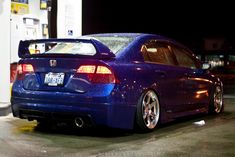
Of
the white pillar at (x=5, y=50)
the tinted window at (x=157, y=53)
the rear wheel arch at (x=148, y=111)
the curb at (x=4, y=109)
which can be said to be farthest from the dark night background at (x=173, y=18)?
the rear wheel arch at (x=148, y=111)

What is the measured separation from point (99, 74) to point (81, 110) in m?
0.52

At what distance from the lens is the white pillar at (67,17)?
416 inches

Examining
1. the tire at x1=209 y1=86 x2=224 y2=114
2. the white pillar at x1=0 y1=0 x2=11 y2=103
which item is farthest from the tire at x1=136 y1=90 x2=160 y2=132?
the white pillar at x1=0 y1=0 x2=11 y2=103

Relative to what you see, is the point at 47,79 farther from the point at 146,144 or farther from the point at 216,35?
the point at 216,35

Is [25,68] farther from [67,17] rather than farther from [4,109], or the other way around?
[67,17]

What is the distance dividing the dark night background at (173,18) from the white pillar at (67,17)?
124 feet

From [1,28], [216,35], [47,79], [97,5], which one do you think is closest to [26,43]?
[47,79]

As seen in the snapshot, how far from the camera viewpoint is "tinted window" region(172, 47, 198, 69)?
8875 mm

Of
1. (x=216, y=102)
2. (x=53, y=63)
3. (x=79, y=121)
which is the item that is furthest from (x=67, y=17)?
(x=79, y=121)

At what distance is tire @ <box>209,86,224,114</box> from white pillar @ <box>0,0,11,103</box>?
3.62 meters

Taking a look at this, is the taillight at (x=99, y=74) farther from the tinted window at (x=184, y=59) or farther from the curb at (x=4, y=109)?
the curb at (x=4, y=109)

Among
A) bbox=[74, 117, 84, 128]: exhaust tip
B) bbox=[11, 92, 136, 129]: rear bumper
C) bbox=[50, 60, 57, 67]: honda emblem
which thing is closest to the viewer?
bbox=[11, 92, 136, 129]: rear bumper

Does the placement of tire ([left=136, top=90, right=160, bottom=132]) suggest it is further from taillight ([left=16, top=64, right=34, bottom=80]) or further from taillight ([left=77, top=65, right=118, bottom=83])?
taillight ([left=16, top=64, right=34, bottom=80])

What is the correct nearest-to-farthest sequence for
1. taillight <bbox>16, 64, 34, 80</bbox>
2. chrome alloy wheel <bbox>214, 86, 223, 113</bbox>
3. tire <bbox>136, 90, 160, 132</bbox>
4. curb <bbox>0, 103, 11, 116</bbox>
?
1. tire <bbox>136, 90, 160, 132</bbox>
2. taillight <bbox>16, 64, 34, 80</bbox>
3. curb <bbox>0, 103, 11, 116</bbox>
4. chrome alloy wheel <bbox>214, 86, 223, 113</bbox>
